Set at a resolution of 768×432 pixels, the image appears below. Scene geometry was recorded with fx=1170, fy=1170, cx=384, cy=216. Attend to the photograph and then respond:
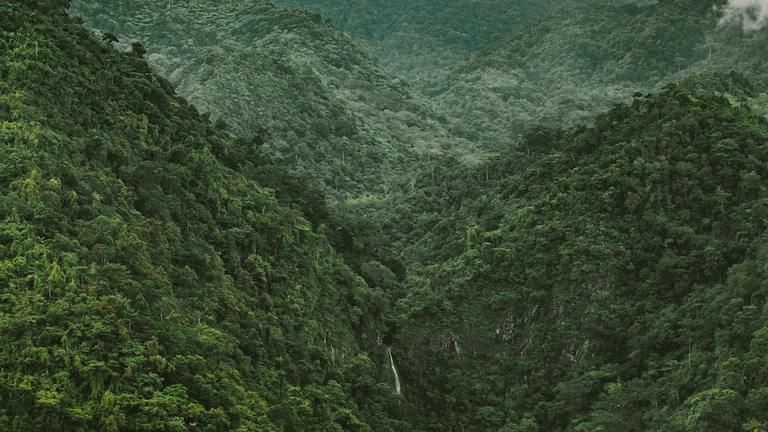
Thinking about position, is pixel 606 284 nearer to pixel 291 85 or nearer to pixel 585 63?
pixel 291 85

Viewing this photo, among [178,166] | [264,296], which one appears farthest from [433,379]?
[178,166]

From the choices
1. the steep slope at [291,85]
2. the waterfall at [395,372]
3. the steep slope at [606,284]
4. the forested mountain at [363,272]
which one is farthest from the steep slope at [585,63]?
the waterfall at [395,372]

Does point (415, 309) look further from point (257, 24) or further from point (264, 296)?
point (257, 24)

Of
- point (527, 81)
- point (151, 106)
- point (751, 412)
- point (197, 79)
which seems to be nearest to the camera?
point (751, 412)

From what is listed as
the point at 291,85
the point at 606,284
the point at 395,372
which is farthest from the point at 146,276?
the point at 291,85

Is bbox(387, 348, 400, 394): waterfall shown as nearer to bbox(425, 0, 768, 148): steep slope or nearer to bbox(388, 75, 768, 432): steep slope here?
bbox(388, 75, 768, 432): steep slope

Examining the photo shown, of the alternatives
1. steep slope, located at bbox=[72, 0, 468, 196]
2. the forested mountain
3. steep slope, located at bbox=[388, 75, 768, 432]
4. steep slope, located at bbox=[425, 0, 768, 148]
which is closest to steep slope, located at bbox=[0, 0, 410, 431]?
the forested mountain

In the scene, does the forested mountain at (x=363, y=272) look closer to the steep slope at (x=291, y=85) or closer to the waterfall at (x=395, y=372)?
the waterfall at (x=395, y=372)
